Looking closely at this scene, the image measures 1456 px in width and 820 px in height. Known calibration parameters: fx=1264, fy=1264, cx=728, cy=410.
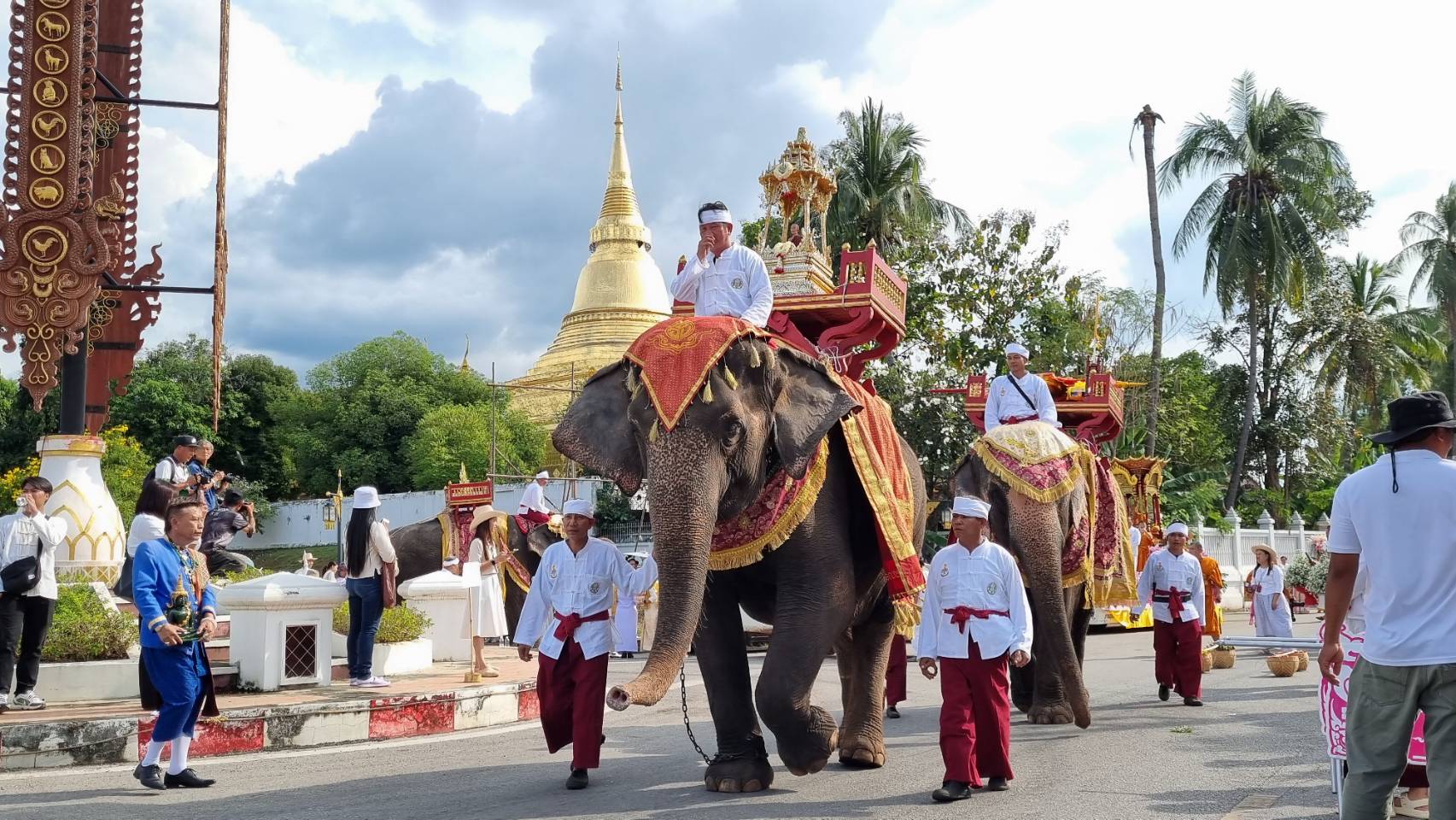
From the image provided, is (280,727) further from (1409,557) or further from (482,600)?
(1409,557)

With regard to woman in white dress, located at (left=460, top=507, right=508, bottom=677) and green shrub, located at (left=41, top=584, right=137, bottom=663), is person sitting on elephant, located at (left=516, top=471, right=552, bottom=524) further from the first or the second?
green shrub, located at (left=41, top=584, right=137, bottom=663)

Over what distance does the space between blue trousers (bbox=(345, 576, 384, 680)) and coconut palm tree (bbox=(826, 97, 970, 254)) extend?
18590 mm

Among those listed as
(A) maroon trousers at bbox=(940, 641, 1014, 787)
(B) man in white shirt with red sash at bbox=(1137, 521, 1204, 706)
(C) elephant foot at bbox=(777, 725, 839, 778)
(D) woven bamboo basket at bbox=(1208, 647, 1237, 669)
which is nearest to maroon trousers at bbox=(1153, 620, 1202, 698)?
(B) man in white shirt with red sash at bbox=(1137, 521, 1204, 706)

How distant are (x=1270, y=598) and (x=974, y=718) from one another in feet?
37.2

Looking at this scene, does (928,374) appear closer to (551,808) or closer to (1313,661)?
(1313,661)

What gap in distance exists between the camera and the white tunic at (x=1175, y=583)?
10906 mm

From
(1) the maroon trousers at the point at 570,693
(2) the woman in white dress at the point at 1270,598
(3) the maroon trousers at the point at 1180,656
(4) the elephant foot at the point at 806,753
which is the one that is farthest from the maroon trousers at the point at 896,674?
(2) the woman in white dress at the point at 1270,598

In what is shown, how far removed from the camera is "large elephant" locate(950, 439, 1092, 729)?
321 inches

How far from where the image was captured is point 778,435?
5883 millimetres

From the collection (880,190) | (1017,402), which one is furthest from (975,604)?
(880,190)

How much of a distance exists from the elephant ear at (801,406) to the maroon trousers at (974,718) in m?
1.41

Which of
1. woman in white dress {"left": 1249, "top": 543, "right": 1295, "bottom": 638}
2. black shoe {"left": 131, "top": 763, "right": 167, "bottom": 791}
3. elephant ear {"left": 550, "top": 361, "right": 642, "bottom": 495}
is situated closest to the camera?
elephant ear {"left": 550, "top": 361, "right": 642, "bottom": 495}

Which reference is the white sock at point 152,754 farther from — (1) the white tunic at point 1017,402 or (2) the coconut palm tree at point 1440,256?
(2) the coconut palm tree at point 1440,256

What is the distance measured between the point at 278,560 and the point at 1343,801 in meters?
40.4
